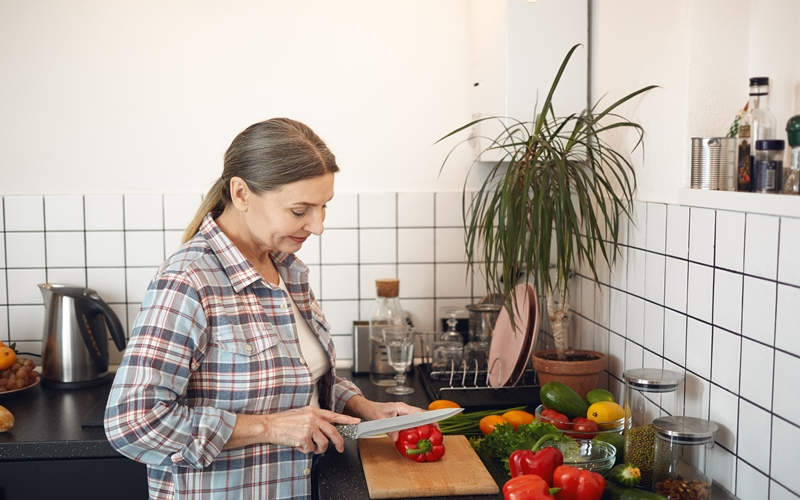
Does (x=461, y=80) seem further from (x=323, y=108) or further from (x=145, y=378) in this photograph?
(x=145, y=378)

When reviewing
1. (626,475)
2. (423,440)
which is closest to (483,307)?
(423,440)

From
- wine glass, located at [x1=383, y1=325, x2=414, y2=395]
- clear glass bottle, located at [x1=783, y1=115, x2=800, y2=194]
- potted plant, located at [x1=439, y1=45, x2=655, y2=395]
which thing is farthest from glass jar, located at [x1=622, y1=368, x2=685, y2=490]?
wine glass, located at [x1=383, y1=325, x2=414, y2=395]

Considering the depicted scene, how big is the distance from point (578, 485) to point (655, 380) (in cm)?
30

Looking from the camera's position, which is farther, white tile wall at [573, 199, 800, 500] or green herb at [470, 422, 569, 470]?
green herb at [470, 422, 569, 470]

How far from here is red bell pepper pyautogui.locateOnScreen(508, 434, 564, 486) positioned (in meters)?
1.35

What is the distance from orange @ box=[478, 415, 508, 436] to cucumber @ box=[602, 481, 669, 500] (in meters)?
0.35

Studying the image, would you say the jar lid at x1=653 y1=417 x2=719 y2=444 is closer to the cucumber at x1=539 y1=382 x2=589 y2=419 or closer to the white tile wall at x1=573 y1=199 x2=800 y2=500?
the white tile wall at x1=573 y1=199 x2=800 y2=500

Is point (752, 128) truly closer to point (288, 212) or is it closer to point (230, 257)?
point (288, 212)

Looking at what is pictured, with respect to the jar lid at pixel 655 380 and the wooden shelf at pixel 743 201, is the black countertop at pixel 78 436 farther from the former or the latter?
the wooden shelf at pixel 743 201

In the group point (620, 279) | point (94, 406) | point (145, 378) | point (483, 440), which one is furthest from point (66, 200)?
point (620, 279)

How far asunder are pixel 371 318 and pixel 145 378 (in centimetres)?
114

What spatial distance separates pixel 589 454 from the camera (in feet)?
4.76

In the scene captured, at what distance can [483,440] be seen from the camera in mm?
1644

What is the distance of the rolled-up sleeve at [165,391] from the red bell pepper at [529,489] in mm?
512
